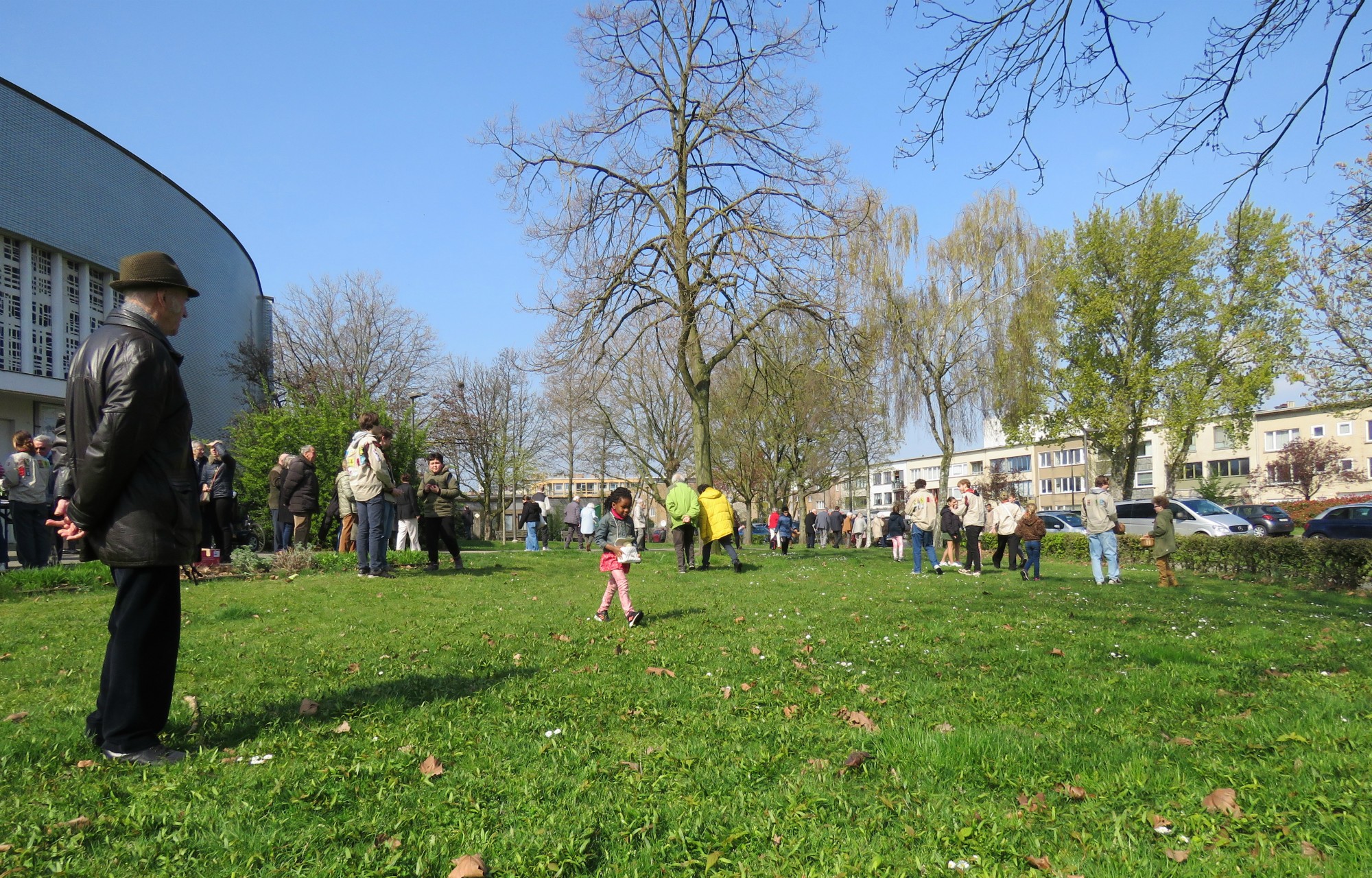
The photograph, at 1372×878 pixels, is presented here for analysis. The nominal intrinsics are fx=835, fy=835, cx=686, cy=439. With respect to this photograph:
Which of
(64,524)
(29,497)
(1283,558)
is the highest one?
(29,497)

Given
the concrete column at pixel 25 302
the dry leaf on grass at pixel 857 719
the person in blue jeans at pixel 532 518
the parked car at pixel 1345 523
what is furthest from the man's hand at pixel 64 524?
the concrete column at pixel 25 302

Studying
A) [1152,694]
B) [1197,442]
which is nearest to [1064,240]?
[1152,694]

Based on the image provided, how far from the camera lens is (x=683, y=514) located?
49.8ft

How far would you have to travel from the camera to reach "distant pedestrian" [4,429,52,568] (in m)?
12.2

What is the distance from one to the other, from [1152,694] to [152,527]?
217 inches

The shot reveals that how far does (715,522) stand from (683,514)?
82 centimetres

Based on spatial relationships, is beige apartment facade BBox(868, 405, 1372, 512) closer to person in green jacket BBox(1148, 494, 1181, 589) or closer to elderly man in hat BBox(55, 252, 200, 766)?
person in green jacket BBox(1148, 494, 1181, 589)

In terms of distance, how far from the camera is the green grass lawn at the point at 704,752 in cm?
288

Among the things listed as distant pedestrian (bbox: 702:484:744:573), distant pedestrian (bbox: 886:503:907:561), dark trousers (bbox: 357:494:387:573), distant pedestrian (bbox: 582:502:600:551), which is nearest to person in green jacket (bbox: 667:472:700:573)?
distant pedestrian (bbox: 702:484:744:573)

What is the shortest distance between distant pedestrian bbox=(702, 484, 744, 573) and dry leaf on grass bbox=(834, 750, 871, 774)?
11511 millimetres

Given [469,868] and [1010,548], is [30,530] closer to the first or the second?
[469,868]

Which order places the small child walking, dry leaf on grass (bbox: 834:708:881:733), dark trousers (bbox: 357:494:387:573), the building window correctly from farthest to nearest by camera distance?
the building window, dark trousers (bbox: 357:494:387:573), the small child walking, dry leaf on grass (bbox: 834:708:881:733)

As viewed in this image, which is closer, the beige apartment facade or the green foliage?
the green foliage

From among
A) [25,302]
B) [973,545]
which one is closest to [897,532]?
[973,545]
